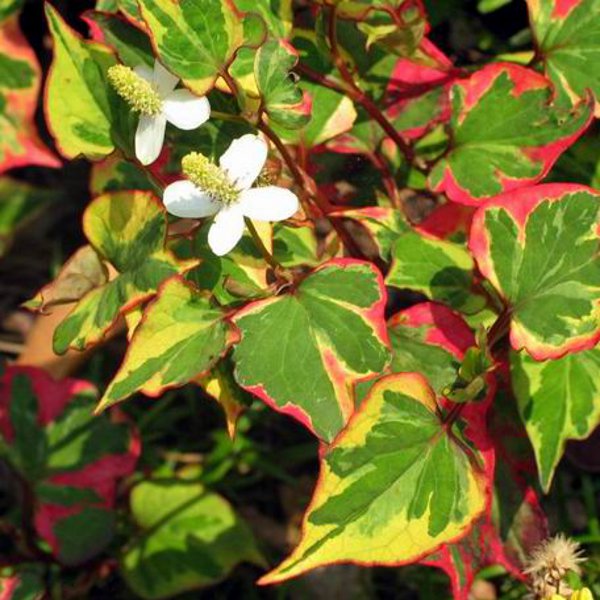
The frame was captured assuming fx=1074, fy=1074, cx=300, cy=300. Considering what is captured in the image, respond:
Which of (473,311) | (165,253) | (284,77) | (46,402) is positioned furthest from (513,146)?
(46,402)

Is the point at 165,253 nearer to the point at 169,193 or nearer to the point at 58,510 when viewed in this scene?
the point at 169,193

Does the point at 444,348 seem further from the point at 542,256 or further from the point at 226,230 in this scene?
the point at 226,230

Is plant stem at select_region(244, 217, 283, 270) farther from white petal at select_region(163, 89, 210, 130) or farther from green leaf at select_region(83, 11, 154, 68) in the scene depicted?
green leaf at select_region(83, 11, 154, 68)

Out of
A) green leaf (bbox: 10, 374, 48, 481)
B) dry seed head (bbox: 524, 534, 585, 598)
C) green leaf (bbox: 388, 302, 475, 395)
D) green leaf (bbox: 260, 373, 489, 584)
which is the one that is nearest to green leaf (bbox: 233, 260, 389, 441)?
green leaf (bbox: 260, 373, 489, 584)

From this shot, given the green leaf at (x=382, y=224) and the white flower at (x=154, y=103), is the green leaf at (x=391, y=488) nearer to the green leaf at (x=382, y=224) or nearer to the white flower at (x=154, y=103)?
the green leaf at (x=382, y=224)

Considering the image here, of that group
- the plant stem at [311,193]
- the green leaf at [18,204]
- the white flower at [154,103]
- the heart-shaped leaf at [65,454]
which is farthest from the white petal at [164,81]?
the green leaf at [18,204]
